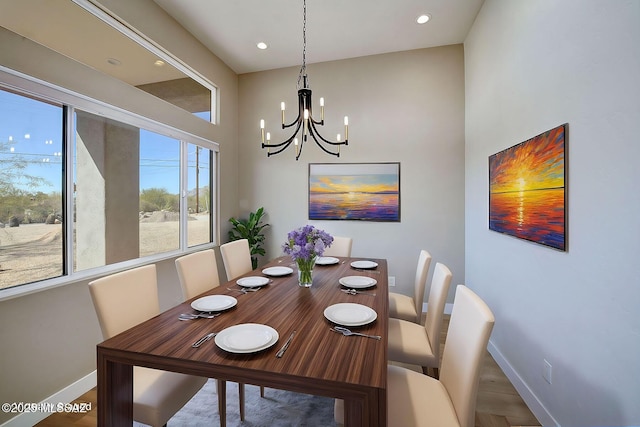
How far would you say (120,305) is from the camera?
147cm

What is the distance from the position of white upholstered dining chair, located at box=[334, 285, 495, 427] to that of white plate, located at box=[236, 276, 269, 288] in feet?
3.03

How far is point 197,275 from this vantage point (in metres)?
2.06

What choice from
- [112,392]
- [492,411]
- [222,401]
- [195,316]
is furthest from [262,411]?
[492,411]

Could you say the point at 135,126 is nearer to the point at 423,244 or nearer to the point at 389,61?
the point at 389,61

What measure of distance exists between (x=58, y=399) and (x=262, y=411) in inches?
54.6

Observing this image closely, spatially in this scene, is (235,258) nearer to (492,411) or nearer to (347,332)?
(347,332)

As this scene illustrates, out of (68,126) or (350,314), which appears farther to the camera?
(68,126)

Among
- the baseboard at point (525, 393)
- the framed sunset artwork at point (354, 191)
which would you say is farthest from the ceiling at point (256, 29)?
the baseboard at point (525, 393)

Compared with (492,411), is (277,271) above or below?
above

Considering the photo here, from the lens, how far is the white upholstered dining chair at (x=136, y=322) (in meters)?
1.24

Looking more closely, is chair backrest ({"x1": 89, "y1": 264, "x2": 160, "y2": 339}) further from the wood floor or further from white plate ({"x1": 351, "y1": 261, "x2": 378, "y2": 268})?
white plate ({"x1": 351, "y1": 261, "x2": 378, "y2": 268})

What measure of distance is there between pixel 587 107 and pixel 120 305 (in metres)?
2.59

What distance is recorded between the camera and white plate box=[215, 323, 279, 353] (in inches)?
41.6

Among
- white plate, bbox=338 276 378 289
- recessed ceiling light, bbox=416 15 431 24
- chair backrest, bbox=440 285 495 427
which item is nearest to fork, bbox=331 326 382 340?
chair backrest, bbox=440 285 495 427
